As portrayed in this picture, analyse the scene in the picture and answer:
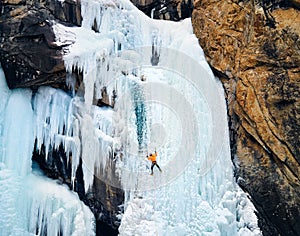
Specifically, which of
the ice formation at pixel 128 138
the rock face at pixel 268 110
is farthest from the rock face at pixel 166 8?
the rock face at pixel 268 110

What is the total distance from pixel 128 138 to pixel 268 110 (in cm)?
264

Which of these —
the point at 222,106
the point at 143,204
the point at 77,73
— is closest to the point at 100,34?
the point at 77,73

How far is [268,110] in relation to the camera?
730cm

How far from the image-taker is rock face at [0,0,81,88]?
780 centimetres

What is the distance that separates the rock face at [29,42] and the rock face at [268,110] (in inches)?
139

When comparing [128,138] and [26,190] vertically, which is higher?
[128,138]

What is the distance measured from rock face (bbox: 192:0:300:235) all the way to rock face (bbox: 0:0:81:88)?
352cm

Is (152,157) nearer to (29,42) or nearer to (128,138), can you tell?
(128,138)

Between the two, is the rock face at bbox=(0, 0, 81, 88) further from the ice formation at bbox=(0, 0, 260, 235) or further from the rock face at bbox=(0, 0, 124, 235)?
the ice formation at bbox=(0, 0, 260, 235)

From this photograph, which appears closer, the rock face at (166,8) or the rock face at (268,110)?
the rock face at (268,110)

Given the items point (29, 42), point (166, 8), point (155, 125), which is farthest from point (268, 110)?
point (29, 42)

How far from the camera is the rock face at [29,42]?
7801mm

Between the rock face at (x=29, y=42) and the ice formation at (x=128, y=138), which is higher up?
the rock face at (x=29, y=42)

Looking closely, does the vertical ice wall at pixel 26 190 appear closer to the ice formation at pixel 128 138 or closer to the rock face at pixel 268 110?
the ice formation at pixel 128 138
